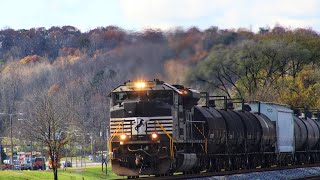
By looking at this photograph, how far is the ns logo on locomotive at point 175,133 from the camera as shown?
32.8 meters

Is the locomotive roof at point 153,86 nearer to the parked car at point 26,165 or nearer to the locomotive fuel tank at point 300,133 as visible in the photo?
the locomotive fuel tank at point 300,133

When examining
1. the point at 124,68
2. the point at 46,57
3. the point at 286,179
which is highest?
the point at 46,57

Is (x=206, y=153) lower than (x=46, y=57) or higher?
lower

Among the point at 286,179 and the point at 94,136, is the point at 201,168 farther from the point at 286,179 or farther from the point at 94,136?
the point at 94,136

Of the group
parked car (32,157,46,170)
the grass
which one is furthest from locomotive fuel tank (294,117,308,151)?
parked car (32,157,46,170)

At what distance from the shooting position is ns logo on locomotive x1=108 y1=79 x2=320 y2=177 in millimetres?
32781

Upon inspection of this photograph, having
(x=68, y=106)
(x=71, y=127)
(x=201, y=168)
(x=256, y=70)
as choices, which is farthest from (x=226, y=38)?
(x=68, y=106)

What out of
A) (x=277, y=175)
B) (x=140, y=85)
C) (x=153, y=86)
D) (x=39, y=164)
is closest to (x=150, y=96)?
(x=153, y=86)

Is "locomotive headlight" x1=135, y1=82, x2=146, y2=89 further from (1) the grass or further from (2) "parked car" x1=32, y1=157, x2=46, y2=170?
(2) "parked car" x1=32, y1=157, x2=46, y2=170

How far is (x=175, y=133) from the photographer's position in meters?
33.3

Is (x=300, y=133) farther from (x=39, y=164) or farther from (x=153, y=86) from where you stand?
(x=39, y=164)

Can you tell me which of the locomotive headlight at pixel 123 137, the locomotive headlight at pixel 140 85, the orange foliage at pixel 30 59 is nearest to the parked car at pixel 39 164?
the locomotive headlight at pixel 140 85

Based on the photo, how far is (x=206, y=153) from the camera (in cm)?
3750

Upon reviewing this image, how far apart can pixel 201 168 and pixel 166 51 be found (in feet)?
19.9
